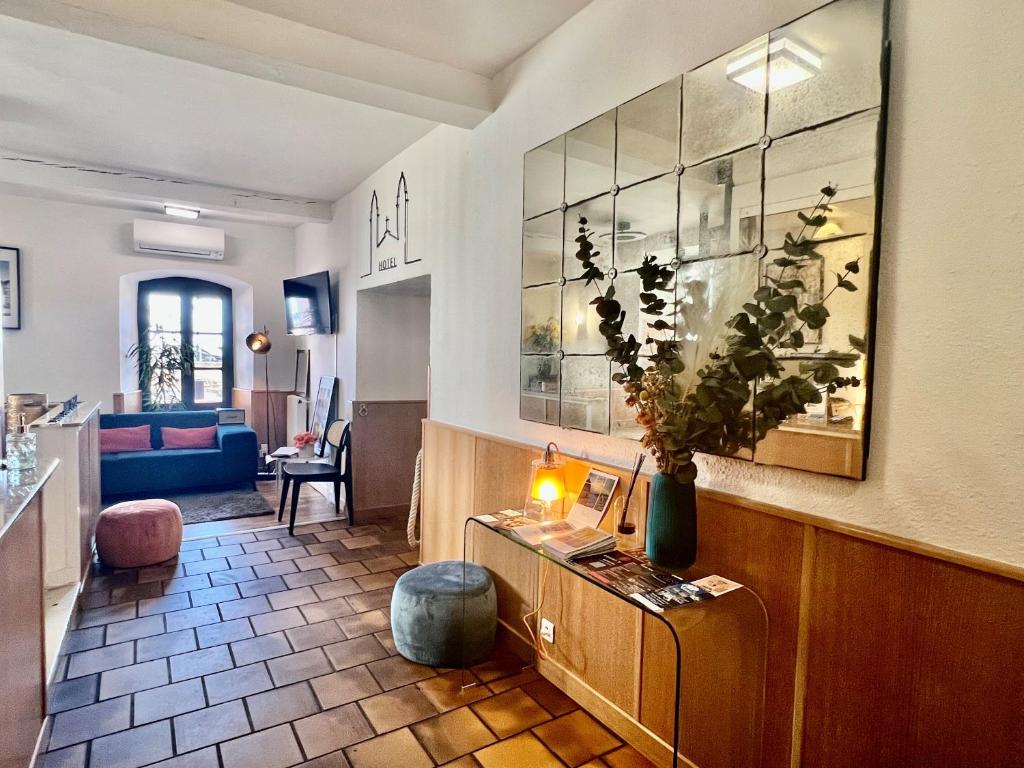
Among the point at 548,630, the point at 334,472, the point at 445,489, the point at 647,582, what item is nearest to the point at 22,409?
the point at 334,472

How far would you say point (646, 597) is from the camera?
5.43 feet

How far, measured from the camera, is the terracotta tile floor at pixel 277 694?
2.19 meters

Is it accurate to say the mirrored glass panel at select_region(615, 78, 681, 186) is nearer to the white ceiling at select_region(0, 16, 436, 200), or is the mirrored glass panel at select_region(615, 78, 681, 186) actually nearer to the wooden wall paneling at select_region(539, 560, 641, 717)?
the wooden wall paneling at select_region(539, 560, 641, 717)

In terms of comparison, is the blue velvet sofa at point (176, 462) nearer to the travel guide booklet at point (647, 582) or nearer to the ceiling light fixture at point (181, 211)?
the ceiling light fixture at point (181, 211)

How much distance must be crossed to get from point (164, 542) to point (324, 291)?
110 inches

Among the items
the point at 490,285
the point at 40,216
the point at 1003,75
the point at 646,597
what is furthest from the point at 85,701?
the point at 40,216

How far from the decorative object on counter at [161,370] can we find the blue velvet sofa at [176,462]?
2.04ft

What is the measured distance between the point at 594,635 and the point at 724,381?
1394mm

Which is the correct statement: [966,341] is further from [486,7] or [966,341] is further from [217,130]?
[217,130]

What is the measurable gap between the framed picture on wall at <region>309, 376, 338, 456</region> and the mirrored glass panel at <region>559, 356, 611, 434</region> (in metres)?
3.70

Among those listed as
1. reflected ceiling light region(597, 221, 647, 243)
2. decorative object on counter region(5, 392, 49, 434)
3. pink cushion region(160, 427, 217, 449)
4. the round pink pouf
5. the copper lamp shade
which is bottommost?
the round pink pouf

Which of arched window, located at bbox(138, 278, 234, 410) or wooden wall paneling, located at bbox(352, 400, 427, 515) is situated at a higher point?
arched window, located at bbox(138, 278, 234, 410)

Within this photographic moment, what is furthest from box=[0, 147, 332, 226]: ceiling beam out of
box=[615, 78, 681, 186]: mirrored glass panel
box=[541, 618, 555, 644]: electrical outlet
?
box=[541, 618, 555, 644]: electrical outlet

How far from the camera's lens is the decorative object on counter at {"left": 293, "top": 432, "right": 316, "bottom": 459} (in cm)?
569
